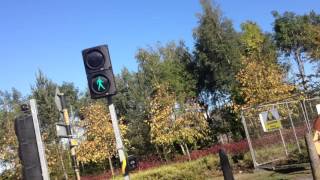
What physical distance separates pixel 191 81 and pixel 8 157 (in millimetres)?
33331

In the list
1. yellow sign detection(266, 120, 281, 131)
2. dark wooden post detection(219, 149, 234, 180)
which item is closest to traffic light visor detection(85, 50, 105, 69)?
dark wooden post detection(219, 149, 234, 180)

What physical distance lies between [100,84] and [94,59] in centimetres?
50

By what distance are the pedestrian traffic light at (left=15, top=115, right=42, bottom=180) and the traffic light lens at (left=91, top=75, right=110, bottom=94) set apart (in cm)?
205

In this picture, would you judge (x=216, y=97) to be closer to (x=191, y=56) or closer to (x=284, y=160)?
(x=191, y=56)

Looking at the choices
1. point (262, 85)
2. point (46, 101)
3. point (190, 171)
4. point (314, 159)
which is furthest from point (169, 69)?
point (314, 159)

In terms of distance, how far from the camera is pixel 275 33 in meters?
74.9

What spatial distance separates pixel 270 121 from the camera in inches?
784

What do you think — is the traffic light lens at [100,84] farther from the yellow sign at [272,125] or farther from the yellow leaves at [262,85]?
the yellow leaves at [262,85]

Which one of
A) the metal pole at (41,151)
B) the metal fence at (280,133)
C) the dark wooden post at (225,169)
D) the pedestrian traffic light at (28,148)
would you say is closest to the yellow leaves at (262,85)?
the metal fence at (280,133)

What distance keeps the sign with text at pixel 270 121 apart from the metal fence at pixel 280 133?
1.15m

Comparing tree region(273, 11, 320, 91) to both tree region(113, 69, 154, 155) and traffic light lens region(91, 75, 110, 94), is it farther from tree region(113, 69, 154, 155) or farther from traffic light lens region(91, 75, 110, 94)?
traffic light lens region(91, 75, 110, 94)

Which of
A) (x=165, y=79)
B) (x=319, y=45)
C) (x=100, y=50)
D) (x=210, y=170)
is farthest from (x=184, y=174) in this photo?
(x=165, y=79)

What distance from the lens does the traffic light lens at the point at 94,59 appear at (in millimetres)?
9984

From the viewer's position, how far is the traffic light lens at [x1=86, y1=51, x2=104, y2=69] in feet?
32.8
